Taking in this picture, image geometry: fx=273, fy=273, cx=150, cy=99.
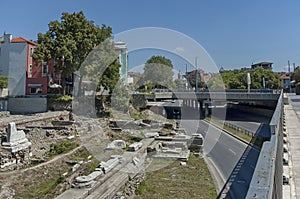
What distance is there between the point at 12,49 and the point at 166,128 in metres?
24.3

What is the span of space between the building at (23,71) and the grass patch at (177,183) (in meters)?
26.7

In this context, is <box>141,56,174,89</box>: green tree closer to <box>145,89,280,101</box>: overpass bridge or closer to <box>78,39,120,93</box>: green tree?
<box>145,89,280,101</box>: overpass bridge

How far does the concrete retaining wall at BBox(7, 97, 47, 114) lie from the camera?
33.7 metres

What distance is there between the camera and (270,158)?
8.44 feet

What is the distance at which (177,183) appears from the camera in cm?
1186

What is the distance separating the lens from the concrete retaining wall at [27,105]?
33656 mm

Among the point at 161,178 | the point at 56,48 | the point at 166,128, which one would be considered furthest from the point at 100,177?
the point at 56,48

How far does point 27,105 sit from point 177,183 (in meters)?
27.8

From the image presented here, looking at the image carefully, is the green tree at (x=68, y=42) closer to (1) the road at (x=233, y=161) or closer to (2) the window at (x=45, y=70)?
(2) the window at (x=45, y=70)

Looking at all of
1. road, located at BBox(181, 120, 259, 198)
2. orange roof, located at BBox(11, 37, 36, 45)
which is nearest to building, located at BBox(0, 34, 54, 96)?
orange roof, located at BBox(11, 37, 36, 45)

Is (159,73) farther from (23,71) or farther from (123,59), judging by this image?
(23,71)

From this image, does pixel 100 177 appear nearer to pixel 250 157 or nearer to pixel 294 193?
pixel 294 193

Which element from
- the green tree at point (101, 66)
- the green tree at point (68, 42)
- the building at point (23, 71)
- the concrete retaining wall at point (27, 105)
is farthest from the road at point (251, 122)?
the building at point (23, 71)

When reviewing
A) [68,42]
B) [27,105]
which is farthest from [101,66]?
[27,105]
